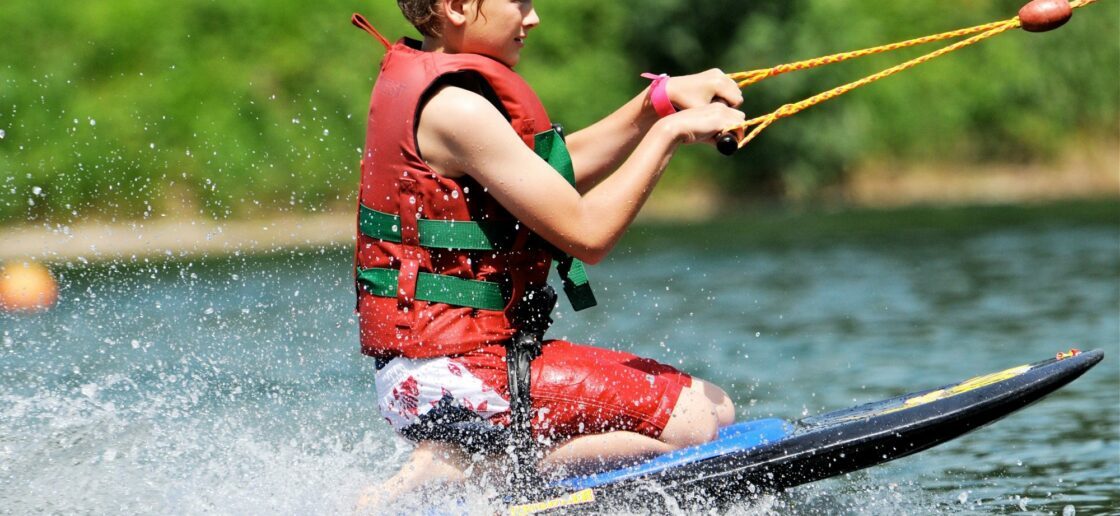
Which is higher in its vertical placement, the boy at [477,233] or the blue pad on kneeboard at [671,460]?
the boy at [477,233]

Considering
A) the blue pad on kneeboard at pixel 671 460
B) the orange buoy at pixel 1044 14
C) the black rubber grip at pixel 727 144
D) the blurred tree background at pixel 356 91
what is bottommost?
the blue pad on kneeboard at pixel 671 460

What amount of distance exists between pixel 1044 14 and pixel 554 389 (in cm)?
168

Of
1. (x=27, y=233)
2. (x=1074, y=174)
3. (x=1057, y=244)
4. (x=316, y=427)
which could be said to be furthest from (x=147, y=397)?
(x=1074, y=174)

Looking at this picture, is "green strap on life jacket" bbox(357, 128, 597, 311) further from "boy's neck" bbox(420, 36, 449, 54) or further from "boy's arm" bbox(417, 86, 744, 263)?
"boy's neck" bbox(420, 36, 449, 54)

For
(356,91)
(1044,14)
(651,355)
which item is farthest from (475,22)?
(356,91)

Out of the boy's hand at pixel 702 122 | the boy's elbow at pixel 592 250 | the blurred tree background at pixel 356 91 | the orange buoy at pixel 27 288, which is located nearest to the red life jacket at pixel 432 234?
the boy's elbow at pixel 592 250

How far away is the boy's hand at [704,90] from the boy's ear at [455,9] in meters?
0.59

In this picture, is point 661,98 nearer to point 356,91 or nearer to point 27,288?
point 27,288

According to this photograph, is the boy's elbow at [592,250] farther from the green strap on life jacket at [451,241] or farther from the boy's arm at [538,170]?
the green strap on life jacket at [451,241]

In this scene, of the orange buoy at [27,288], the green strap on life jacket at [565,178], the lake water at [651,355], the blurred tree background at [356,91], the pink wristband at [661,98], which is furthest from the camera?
the blurred tree background at [356,91]

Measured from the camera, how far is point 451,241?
3.61m

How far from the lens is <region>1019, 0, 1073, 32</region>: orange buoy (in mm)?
4008

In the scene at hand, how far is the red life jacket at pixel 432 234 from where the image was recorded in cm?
359

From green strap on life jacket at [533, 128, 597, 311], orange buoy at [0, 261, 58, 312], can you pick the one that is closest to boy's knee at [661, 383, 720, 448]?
green strap on life jacket at [533, 128, 597, 311]
